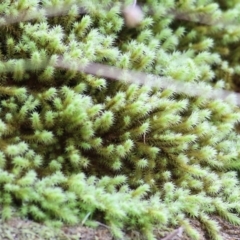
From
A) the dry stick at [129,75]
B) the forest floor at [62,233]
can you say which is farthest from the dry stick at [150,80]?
the forest floor at [62,233]

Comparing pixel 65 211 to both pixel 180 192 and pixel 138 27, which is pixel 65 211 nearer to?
pixel 180 192

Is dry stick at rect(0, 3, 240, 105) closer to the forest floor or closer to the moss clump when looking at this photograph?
the moss clump

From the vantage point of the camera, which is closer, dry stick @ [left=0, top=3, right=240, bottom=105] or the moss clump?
the moss clump

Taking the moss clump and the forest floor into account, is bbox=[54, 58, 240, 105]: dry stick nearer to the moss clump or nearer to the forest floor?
the moss clump

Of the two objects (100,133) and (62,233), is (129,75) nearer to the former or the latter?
(100,133)

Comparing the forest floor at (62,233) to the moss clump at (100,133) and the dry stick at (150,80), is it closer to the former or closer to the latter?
the moss clump at (100,133)

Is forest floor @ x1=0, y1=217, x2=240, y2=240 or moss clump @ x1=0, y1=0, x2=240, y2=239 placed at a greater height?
moss clump @ x1=0, y1=0, x2=240, y2=239

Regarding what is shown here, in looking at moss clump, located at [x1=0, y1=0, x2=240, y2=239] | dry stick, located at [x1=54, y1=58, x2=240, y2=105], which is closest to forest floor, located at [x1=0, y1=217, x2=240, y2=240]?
moss clump, located at [x1=0, y1=0, x2=240, y2=239]

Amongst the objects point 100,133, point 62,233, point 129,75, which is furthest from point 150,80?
point 62,233
